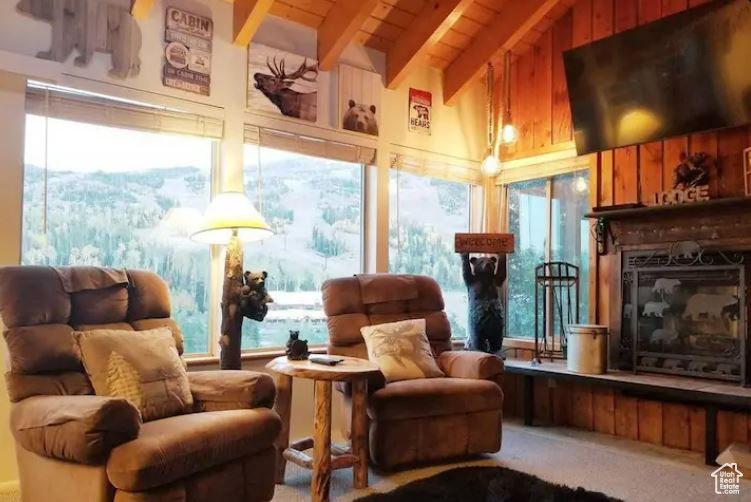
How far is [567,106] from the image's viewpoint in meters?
4.46

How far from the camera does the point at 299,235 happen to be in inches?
159

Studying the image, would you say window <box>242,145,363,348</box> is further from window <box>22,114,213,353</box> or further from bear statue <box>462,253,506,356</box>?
bear statue <box>462,253,506,356</box>

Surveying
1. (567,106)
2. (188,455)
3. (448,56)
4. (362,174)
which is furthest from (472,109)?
(188,455)

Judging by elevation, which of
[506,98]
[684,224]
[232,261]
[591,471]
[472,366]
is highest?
[506,98]


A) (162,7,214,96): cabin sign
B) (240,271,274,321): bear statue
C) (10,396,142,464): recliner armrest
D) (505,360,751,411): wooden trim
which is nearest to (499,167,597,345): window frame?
(505,360,751,411): wooden trim

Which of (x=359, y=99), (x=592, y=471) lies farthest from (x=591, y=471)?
(x=359, y=99)

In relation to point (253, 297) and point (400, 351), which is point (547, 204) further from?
point (253, 297)

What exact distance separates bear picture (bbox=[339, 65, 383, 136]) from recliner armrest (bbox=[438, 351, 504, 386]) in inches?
70.4

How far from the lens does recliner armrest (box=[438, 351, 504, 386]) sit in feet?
11.2

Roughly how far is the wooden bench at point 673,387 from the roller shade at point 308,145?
73.4 inches

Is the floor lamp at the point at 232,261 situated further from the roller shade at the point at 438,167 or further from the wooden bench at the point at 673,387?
the wooden bench at the point at 673,387

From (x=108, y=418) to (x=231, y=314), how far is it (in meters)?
1.19

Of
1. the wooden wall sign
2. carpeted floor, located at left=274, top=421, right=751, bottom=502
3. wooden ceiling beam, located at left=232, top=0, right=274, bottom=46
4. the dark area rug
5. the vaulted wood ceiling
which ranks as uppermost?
the vaulted wood ceiling

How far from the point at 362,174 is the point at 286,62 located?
3.27ft
